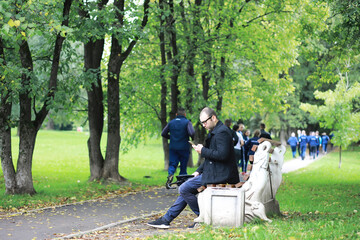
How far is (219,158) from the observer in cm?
701

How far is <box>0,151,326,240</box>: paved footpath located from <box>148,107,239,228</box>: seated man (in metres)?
1.69

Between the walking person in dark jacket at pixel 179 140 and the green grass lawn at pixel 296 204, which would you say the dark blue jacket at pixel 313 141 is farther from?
the walking person in dark jacket at pixel 179 140

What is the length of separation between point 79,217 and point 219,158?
146 inches

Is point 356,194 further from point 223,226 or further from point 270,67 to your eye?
point 270,67

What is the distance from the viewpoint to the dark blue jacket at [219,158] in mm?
7027

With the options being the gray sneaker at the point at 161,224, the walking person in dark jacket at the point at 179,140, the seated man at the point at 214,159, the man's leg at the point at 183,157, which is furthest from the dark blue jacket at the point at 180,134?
the seated man at the point at 214,159

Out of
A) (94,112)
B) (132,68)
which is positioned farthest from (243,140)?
(132,68)

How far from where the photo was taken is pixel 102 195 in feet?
41.7

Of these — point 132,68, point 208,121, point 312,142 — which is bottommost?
point 312,142

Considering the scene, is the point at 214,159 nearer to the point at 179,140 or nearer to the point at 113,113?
the point at 179,140

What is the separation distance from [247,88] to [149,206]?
17.1 metres

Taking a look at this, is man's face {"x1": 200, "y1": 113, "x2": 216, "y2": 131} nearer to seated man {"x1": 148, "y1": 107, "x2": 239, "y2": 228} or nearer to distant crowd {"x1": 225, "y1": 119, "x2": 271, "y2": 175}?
seated man {"x1": 148, "y1": 107, "x2": 239, "y2": 228}

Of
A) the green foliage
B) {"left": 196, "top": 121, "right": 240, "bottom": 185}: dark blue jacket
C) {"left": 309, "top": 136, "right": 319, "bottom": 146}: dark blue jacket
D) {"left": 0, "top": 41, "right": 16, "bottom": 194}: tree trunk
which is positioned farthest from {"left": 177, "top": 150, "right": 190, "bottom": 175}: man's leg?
{"left": 309, "top": 136, "right": 319, "bottom": 146}: dark blue jacket

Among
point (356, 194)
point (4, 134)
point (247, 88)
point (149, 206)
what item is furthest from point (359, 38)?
point (247, 88)
